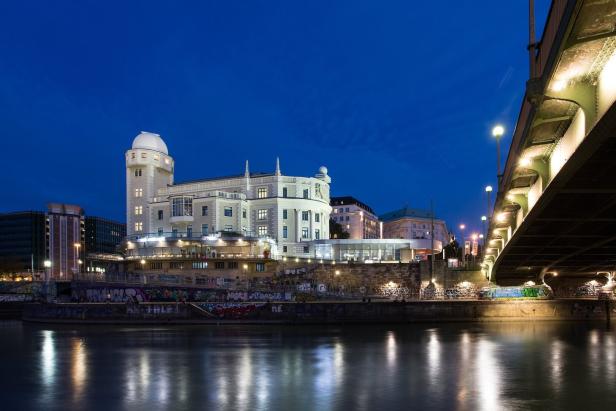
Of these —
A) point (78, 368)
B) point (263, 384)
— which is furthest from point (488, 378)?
point (78, 368)

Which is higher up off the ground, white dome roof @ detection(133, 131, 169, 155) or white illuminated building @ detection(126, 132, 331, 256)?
white dome roof @ detection(133, 131, 169, 155)

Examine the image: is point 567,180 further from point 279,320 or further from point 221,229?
point 221,229

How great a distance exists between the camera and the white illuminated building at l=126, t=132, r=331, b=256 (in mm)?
107000

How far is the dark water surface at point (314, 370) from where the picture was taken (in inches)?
948

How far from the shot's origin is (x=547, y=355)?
3769 cm

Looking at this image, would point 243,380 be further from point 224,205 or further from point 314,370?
point 224,205

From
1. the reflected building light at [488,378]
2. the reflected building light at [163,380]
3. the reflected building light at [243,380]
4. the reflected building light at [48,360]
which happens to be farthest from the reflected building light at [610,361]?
the reflected building light at [48,360]

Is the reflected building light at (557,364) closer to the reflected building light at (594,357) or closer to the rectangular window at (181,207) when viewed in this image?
the reflected building light at (594,357)

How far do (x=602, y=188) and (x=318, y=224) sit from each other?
9116cm

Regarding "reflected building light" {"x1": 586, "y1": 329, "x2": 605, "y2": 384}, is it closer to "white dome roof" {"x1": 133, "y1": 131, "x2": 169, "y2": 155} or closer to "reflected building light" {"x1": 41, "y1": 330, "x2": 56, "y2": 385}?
"reflected building light" {"x1": 41, "y1": 330, "x2": 56, "y2": 385}

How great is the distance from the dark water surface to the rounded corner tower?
200 feet

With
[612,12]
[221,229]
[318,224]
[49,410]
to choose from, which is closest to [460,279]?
[318,224]

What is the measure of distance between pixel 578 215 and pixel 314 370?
54.4 feet

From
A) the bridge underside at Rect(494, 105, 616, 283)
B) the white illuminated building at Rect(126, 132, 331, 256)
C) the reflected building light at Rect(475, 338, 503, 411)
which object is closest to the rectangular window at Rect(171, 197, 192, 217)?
the white illuminated building at Rect(126, 132, 331, 256)
